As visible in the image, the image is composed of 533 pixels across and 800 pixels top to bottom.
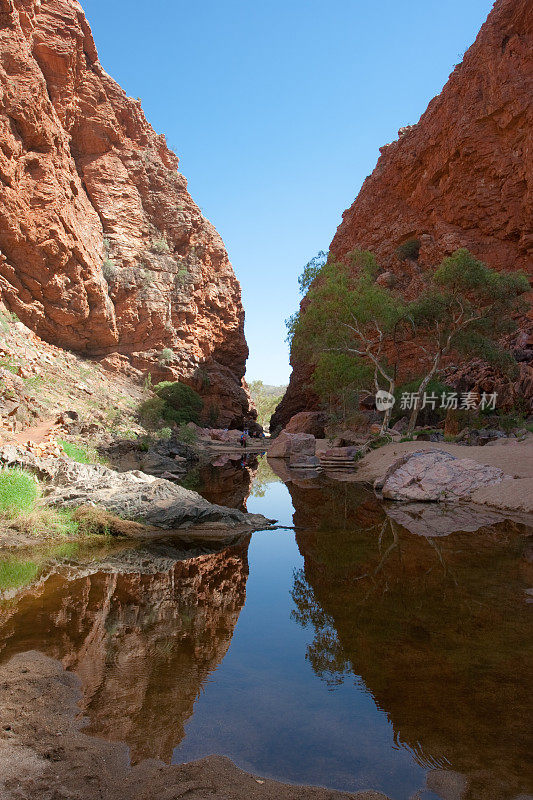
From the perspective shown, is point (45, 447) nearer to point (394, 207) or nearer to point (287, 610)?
point (287, 610)

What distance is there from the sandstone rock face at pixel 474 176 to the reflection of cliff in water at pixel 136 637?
2207 cm

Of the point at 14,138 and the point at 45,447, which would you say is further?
the point at 14,138

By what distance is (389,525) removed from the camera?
823 cm

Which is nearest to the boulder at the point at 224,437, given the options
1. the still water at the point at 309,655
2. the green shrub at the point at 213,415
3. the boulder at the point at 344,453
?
the green shrub at the point at 213,415

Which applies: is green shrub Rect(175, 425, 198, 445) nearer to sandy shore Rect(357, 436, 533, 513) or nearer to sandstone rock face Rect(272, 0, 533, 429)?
sandy shore Rect(357, 436, 533, 513)

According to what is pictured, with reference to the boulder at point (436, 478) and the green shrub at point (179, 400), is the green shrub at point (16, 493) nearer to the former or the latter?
the boulder at point (436, 478)

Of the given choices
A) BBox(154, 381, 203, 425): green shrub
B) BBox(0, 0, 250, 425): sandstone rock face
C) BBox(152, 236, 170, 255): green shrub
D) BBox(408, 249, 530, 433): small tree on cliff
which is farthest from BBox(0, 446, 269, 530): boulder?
BBox(152, 236, 170, 255): green shrub

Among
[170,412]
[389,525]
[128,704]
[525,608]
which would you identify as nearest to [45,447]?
[389,525]

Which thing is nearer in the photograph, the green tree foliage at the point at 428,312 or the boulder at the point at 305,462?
the green tree foliage at the point at 428,312

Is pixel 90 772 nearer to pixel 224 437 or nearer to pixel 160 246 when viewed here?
pixel 224 437

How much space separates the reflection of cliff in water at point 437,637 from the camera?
2.40 m

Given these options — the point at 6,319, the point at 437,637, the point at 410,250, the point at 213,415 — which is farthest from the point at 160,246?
the point at 437,637

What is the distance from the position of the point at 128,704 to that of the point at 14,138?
3091cm

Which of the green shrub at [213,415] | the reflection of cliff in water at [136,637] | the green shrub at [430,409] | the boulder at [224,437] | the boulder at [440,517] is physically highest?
the green shrub at [430,409]
